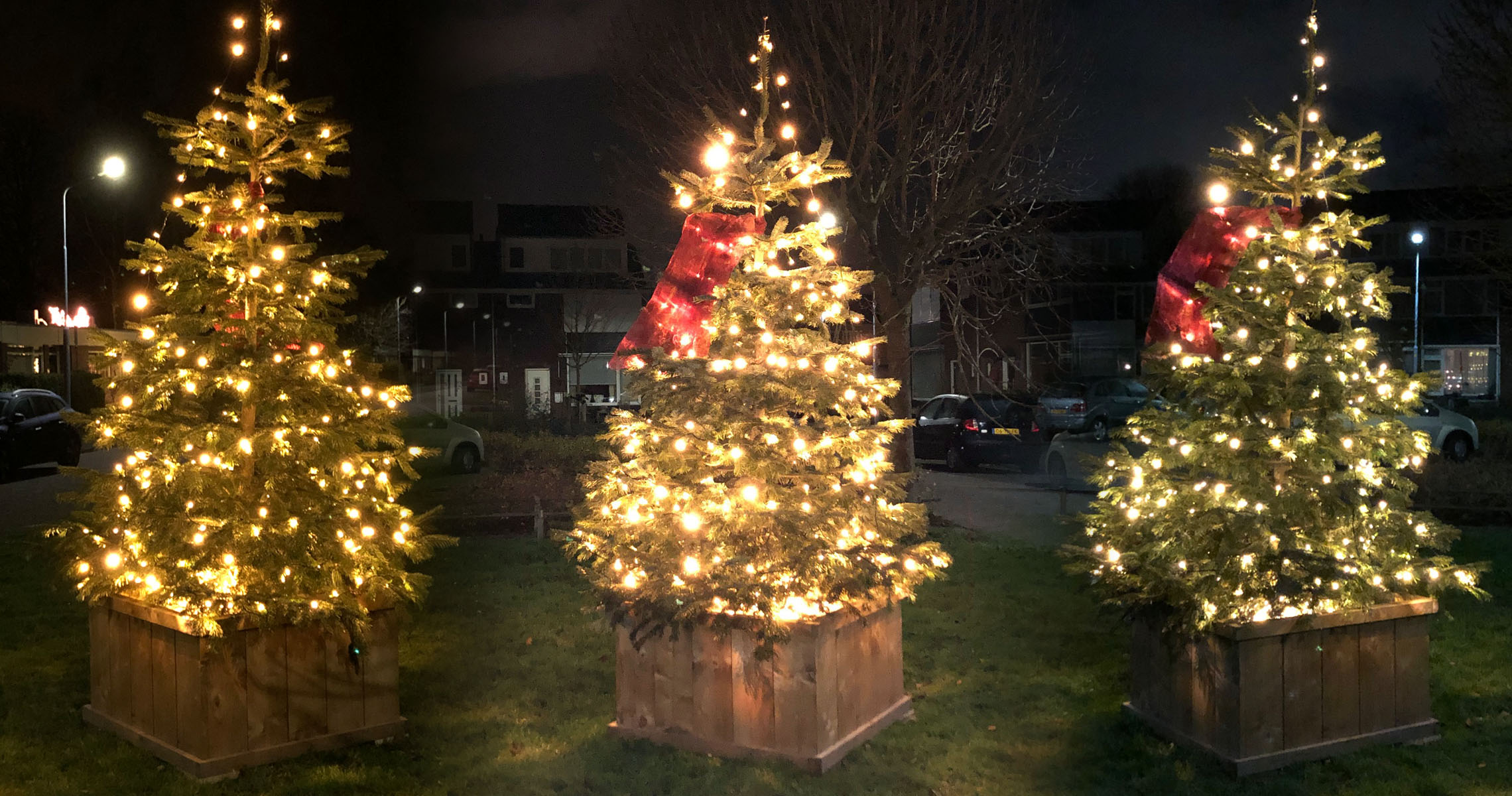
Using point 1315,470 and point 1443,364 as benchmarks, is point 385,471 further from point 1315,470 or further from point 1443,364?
point 1443,364

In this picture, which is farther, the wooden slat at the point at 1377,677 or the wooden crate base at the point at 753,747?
the wooden slat at the point at 1377,677

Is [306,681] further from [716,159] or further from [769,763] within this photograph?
[716,159]

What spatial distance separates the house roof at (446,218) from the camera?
4906 centimetres

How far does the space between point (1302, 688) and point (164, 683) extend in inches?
→ 214

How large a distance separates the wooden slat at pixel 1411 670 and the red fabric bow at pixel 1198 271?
168 centimetres

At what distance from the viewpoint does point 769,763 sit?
197 inches

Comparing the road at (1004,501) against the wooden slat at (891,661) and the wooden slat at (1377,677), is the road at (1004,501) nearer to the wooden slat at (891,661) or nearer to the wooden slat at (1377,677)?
the wooden slat at (891,661)

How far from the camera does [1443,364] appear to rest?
4588 cm

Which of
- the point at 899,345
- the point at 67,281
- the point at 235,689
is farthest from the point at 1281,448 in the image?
the point at 67,281

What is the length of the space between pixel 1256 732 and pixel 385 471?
4.55 meters

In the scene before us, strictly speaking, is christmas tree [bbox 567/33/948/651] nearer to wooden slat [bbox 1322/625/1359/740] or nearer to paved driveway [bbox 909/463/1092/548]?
wooden slat [bbox 1322/625/1359/740]

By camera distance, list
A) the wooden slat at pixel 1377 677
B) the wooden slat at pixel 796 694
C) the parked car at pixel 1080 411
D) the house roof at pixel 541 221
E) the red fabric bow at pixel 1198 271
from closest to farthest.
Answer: the wooden slat at pixel 796 694
the wooden slat at pixel 1377 677
the red fabric bow at pixel 1198 271
the parked car at pixel 1080 411
the house roof at pixel 541 221

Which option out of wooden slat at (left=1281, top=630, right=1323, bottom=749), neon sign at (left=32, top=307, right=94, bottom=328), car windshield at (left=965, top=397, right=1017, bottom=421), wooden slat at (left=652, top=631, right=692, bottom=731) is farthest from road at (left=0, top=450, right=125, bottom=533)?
car windshield at (left=965, top=397, right=1017, bottom=421)

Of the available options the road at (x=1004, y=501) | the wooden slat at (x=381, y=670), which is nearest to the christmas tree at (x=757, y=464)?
the wooden slat at (x=381, y=670)
